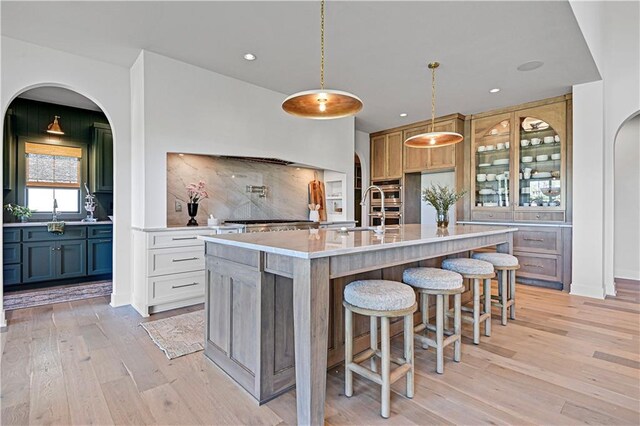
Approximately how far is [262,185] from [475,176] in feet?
11.3

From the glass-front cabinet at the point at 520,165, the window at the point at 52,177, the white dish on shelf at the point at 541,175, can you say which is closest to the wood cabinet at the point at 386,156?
the glass-front cabinet at the point at 520,165

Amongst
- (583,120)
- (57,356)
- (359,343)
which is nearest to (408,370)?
(359,343)

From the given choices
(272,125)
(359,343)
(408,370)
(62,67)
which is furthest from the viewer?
(272,125)

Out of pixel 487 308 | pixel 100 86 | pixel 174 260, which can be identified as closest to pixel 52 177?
pixel 100 86

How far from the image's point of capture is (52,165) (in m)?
4.83

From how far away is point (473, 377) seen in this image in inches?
82.7

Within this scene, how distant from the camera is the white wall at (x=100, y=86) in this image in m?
3.06

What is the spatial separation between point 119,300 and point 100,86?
2.38 m

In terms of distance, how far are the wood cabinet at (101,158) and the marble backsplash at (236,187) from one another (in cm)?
175

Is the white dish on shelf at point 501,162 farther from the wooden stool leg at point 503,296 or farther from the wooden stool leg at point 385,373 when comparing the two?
the wooden stool leg at point 385,373

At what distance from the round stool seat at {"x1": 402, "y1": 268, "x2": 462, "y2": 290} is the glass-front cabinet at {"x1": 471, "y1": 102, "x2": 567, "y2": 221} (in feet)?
10.8

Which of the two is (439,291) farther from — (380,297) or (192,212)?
(192,212)

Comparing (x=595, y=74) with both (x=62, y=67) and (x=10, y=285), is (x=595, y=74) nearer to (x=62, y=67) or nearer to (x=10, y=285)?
(x=62, y=67)

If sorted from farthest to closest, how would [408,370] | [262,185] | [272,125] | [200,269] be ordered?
1. [262,185]
2. [272,125]
3. [200,269]
4. [408,370]
